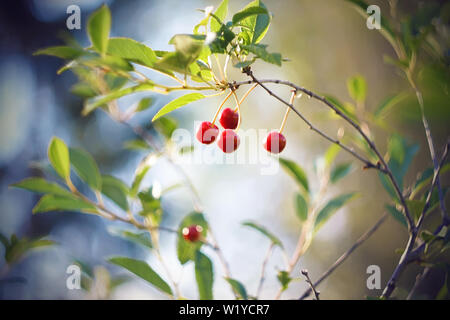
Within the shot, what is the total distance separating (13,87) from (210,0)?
2618 mm

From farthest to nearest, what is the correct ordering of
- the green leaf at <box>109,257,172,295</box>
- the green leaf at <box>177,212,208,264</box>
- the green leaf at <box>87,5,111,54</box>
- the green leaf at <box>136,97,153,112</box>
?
1. the green leaf at <box>136,97,153,112</box>
2. the green leaf at <box>177,212,208,264</box>
3. the green leaf at <box>109,257,172,295</box>
4. the green leaf at <box>87,5,111,54</box>

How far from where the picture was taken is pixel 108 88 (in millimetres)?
1459

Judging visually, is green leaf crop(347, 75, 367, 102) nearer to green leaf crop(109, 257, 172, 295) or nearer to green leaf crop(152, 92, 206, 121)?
green leaf crop(152, 92, 206, 121)

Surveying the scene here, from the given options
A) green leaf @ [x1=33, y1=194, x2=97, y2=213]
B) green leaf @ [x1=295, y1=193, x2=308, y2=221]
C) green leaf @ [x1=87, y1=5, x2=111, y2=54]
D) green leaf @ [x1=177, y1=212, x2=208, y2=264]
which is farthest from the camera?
green leaf @ [x1=295, y1=193, x2=308, y2=221]

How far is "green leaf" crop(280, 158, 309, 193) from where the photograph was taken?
1280 mm

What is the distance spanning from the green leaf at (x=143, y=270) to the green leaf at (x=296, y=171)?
580 millimetres

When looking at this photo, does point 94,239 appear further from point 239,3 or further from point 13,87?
point 239,3

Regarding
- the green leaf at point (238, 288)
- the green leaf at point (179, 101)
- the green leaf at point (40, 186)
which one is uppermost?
the green leaf at point (179, 101)

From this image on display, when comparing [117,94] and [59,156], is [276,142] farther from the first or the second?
[59,156]

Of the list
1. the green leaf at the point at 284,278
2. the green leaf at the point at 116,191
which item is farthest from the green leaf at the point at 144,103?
the green leaf at the point at 284,278

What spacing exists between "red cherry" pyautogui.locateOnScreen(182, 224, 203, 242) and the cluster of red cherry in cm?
39

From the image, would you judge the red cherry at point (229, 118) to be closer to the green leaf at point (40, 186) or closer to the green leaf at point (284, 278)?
the green leaf at point (284, 278)

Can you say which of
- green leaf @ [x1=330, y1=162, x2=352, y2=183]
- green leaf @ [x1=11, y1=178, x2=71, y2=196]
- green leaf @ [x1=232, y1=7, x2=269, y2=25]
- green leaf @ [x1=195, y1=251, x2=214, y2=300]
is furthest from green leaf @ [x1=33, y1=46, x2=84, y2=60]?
green leaf @ [x1=330, y1=162, x2=352, y2=183]

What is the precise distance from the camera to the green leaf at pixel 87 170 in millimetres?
1214
